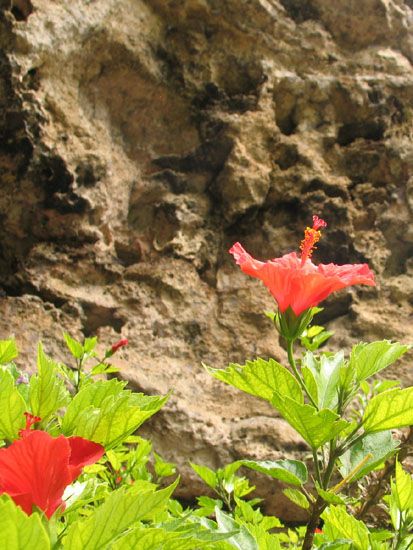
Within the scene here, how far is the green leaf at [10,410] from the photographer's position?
1.49 ft

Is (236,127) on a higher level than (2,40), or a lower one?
lower

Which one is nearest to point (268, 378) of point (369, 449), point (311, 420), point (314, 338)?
point (311, 420)

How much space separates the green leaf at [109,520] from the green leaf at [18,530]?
43 mm

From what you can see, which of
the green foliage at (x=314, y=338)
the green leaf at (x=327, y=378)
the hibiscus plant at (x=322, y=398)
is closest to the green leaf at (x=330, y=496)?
the hibiscus plant at (x=322, y=398)

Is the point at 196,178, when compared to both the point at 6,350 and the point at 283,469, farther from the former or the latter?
the point at 283,469

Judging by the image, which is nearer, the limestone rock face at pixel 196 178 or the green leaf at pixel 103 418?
the green leaf at pixel 103 418

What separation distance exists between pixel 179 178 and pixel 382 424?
2187mm

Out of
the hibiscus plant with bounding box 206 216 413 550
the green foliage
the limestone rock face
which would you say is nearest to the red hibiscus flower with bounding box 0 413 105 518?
the hibiscus plant with bounding box 206 216 413 550

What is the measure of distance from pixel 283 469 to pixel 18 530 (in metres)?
0.35

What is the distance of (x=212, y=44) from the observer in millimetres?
2834

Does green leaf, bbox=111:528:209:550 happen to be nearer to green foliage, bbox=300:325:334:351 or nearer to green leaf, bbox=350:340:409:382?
green leaf, bbox=350:340:409:382

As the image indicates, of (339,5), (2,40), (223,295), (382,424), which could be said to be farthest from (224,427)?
(339,5)

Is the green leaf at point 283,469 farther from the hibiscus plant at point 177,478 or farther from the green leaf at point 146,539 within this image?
the green leaf at point 146,539

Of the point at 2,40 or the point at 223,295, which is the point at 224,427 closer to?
the point at 223,295
